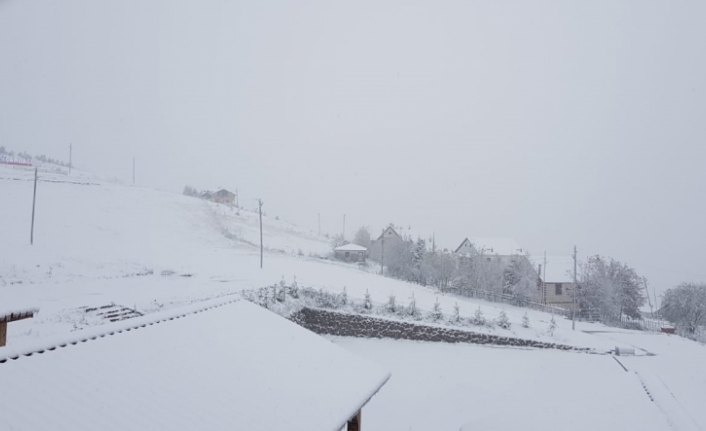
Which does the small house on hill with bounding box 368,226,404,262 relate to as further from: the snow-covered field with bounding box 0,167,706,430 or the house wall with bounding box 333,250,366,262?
the snow-covered field with bounding box 0,167,706,430

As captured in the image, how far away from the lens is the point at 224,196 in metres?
80.2

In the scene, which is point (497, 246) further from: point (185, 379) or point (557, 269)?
point (185, 379)

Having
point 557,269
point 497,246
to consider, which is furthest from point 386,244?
point 557,269

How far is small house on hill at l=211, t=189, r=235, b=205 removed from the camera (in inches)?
3110

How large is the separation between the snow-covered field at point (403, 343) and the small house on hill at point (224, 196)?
121 ft

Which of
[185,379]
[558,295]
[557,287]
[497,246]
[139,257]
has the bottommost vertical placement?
[558,295]

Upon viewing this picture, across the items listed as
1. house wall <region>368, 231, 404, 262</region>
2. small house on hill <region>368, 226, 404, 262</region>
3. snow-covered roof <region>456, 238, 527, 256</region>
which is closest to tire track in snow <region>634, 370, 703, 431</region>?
snow-covered roof <region>456, 238, 527, 256</region>

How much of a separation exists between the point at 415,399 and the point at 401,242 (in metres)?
41.6

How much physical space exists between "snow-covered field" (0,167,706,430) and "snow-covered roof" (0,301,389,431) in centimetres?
78

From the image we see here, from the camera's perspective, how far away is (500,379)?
611 inches

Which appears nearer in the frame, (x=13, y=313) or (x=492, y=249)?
(x=13, y=313)

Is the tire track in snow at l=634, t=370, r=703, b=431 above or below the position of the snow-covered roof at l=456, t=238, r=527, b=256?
below

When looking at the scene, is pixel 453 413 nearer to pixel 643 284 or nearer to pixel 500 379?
pixel 500 379

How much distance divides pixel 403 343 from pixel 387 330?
104 cm
